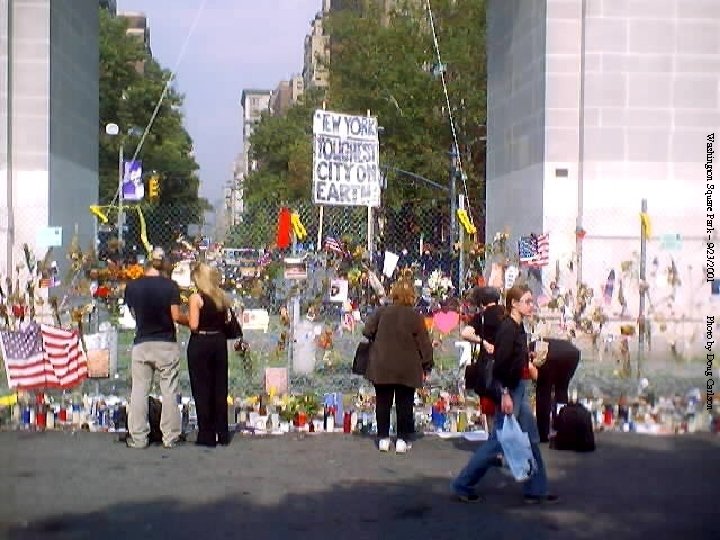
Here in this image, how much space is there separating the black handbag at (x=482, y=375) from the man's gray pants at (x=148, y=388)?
2696 millimetres

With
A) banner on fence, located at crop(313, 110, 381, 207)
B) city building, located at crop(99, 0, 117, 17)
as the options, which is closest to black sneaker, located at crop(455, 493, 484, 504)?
banner on fence, located at crop(313, 110, 381, 207)

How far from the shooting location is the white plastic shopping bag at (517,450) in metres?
8.34

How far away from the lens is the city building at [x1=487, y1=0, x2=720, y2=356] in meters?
14.9

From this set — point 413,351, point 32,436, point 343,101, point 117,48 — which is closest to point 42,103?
point 32,436

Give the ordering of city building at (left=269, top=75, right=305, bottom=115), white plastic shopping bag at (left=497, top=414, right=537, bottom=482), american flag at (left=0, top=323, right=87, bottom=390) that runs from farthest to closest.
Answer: city building at (left=269, top=75, right=305, bottom=115) → american flag at (left=0, top=323, right=87, bottom=390) → white plastic shopping bag at (left=497, top=414, right=537, bottom=482)

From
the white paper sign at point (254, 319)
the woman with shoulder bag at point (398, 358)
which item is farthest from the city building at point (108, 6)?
the woman with shoulder bag at point (398, 358)

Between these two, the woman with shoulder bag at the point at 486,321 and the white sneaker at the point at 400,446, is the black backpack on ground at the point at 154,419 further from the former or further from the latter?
the woman with shoulder bag at the point at 486,321

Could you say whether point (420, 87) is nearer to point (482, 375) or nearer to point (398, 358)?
point (398, 358)

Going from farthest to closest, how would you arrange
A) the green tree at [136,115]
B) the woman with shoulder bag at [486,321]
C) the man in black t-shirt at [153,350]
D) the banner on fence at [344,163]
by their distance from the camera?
the green tree at [136,115], the banner on fence at [344,163], the man in black t-shirt at [153,350], the woman with shoulder bag at [486,321]

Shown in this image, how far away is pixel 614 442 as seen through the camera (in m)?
11.3

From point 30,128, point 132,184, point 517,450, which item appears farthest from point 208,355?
point 132,184

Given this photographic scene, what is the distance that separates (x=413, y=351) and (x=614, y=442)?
7.36ft

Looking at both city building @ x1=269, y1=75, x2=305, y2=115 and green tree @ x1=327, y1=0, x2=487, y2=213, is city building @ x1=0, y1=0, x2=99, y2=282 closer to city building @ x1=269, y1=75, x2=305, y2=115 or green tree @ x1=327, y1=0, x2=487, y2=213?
green tree @ x1=327, y1=0, x2=487, y2=213

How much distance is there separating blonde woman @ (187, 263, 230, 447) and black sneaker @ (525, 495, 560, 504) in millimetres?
3272
